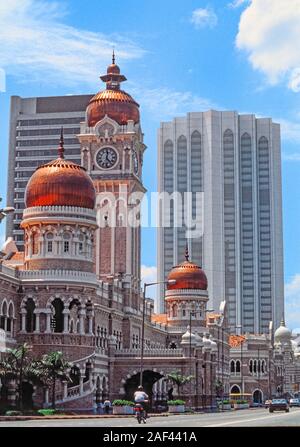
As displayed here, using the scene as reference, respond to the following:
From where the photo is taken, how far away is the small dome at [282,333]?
16762 cm

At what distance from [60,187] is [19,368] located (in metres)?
14.0

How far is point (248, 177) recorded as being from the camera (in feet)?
574

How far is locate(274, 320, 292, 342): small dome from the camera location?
550 ft

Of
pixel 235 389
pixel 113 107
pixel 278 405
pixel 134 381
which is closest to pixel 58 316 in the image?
pixel 134 381

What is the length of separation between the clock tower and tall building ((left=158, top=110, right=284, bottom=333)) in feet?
270

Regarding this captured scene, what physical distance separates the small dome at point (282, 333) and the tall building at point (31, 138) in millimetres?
50428

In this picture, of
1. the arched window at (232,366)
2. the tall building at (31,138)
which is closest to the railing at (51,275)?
the arched window at (232,366)

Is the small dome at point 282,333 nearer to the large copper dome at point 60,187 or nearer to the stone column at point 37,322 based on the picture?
the large copper dome at point 60,187

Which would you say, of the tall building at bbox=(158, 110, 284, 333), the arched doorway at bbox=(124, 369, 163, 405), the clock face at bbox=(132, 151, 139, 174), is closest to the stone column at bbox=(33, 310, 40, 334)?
the arched doorway at bbox=(124, 369, 163, 405)

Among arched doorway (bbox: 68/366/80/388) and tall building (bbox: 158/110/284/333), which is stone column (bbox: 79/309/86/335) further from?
tall building (bbox: 158/110/284/333)

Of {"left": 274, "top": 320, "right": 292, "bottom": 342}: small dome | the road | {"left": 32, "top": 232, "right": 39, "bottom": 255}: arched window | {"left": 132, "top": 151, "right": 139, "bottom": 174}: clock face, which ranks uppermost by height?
{"left": 132, "top": 151, "right": 139, "bottom": 174}: clock face

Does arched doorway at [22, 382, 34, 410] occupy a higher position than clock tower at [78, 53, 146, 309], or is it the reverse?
clock tower at [78, 53, 146, 309]

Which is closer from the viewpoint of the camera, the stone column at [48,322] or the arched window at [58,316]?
the stone column at [48,322]
